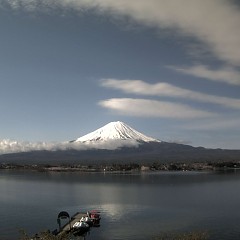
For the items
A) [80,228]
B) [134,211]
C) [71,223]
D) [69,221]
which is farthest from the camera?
[134,211]

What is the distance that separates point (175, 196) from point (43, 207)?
82.2 feet

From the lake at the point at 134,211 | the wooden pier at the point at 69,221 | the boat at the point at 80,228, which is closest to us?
the lake at the point at 134,211

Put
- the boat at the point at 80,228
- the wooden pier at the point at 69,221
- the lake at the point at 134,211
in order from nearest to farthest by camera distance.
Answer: the lake at the point at 134,211 → the boat at the point at 80,228 → the wooden pier at the point at 69,221

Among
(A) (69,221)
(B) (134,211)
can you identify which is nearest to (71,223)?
(A) (69,221)

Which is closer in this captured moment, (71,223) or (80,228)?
(80,228)

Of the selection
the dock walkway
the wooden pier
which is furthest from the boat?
the dock walkway

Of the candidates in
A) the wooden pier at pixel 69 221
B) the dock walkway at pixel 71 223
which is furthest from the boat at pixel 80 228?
the dock walkway at pixel 71 223

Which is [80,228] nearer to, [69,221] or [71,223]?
[71,223]

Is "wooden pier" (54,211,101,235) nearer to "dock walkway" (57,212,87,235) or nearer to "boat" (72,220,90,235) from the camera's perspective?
"dock walkway" (57,212,87,235)

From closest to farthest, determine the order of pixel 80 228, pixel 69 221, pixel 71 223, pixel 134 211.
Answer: pixel 80 228, pixel 71 223, pixel 69 221, pixel 134 211

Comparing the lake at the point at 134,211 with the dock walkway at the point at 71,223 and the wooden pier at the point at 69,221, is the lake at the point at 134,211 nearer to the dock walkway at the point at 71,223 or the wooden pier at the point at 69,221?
the wooden pier at the point at 69,221

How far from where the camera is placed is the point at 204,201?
6938cm

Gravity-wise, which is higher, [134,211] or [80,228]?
[134,211]

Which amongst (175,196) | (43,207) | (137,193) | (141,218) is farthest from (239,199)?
(43,207)
